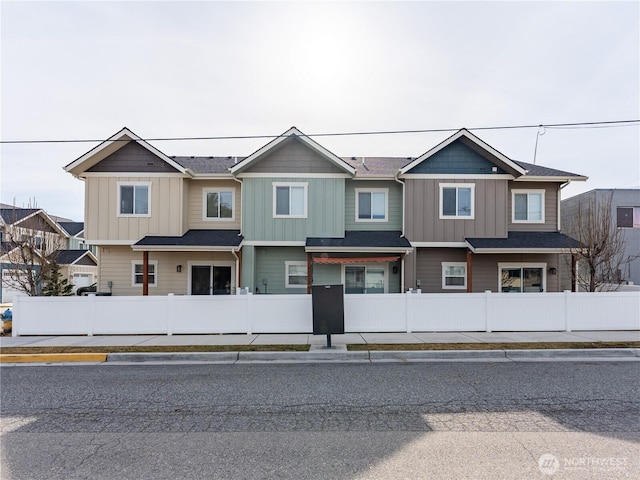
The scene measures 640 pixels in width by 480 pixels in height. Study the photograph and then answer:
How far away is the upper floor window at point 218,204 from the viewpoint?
691 inches

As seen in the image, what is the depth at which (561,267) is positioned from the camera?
63.9 ft

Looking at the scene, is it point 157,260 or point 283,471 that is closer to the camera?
point 283,471

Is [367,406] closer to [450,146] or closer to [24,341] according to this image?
[24,341]

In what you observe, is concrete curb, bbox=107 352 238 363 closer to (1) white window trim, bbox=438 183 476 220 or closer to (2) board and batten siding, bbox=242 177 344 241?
(2) board and batten siding, bbox=242 177 344 241

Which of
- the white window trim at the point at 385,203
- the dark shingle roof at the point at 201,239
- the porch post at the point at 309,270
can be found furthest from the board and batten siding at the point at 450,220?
the dark shingle roof at the point at 201,239

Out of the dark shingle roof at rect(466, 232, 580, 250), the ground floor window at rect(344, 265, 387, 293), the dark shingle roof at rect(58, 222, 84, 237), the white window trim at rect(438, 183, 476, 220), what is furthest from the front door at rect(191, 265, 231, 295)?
the dark shingle roof at rect(58, 222, 84, 237)

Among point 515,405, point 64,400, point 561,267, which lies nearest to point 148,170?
point 64,400

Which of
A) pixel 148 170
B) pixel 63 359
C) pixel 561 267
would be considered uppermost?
pixel 148 170

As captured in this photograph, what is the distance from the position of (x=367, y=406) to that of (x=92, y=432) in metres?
3.57

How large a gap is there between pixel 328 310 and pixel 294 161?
8.58 m

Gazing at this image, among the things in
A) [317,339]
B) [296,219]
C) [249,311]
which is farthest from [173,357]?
[296,219]

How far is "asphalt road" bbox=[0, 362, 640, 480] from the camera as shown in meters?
3.90

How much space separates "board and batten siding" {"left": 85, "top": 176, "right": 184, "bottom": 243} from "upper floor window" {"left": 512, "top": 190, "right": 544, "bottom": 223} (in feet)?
47.2

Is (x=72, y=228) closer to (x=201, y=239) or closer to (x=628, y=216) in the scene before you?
(x=201, y=239)
